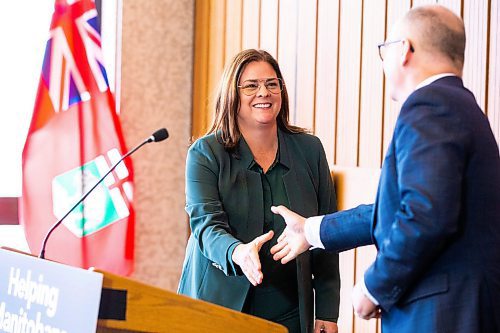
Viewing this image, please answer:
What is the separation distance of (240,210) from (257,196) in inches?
3.2

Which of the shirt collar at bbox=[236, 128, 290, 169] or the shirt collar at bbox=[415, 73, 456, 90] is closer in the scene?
A: the shirt collar at bbox=[415, 73, 456, 90]

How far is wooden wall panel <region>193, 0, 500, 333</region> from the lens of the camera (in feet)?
9.40

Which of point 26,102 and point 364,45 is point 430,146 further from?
point 26,102

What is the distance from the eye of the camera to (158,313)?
1.92 m

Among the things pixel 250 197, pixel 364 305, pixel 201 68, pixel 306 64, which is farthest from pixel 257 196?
pixel 201 68

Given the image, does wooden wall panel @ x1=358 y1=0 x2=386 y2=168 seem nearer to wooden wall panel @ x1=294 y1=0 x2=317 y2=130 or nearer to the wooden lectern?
wooden wall panel @ x1=294 y1=0 x2=317 y2=130

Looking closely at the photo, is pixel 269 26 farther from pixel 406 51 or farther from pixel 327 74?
pixel 406 51

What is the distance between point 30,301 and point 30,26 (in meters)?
3.23

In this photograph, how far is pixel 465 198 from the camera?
1.81 m

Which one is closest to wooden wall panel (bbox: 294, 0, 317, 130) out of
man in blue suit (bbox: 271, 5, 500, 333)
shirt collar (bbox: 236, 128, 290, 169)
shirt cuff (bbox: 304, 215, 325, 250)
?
shirt collar (bbox: 236, 128, 290, 169)

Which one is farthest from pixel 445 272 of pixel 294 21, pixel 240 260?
pixel 294 21

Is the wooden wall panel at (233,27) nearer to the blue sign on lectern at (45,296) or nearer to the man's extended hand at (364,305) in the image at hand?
the blue sign on lectern at (45,296)

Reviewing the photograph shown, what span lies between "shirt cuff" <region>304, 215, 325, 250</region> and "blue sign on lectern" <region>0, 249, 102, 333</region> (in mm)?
661

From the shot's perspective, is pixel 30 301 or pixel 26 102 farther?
pixel 26 102
